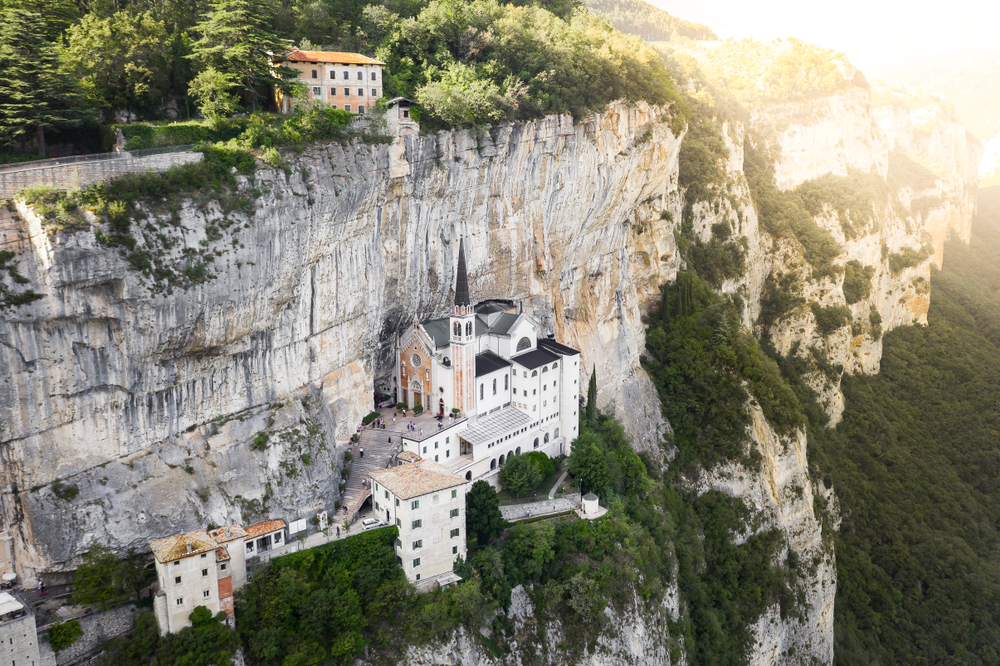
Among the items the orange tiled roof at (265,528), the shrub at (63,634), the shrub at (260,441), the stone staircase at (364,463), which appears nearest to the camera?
the shrub at (63,634)

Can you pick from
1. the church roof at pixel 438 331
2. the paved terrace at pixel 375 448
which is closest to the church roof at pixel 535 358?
the church roof at pixel 438 331

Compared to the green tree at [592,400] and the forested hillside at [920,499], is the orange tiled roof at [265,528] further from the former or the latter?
the forested hillside at [920,499]

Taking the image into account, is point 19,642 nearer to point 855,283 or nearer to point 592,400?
point 592,400

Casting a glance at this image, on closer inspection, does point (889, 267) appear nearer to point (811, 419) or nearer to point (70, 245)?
point (811, 419)

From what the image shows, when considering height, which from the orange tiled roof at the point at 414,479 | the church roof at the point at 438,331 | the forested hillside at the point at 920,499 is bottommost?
the forested hillside at the point at 920,499

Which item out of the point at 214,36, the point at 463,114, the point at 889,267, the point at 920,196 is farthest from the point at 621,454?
the point at 920,196

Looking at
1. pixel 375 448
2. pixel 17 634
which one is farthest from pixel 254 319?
pixel 17 634
